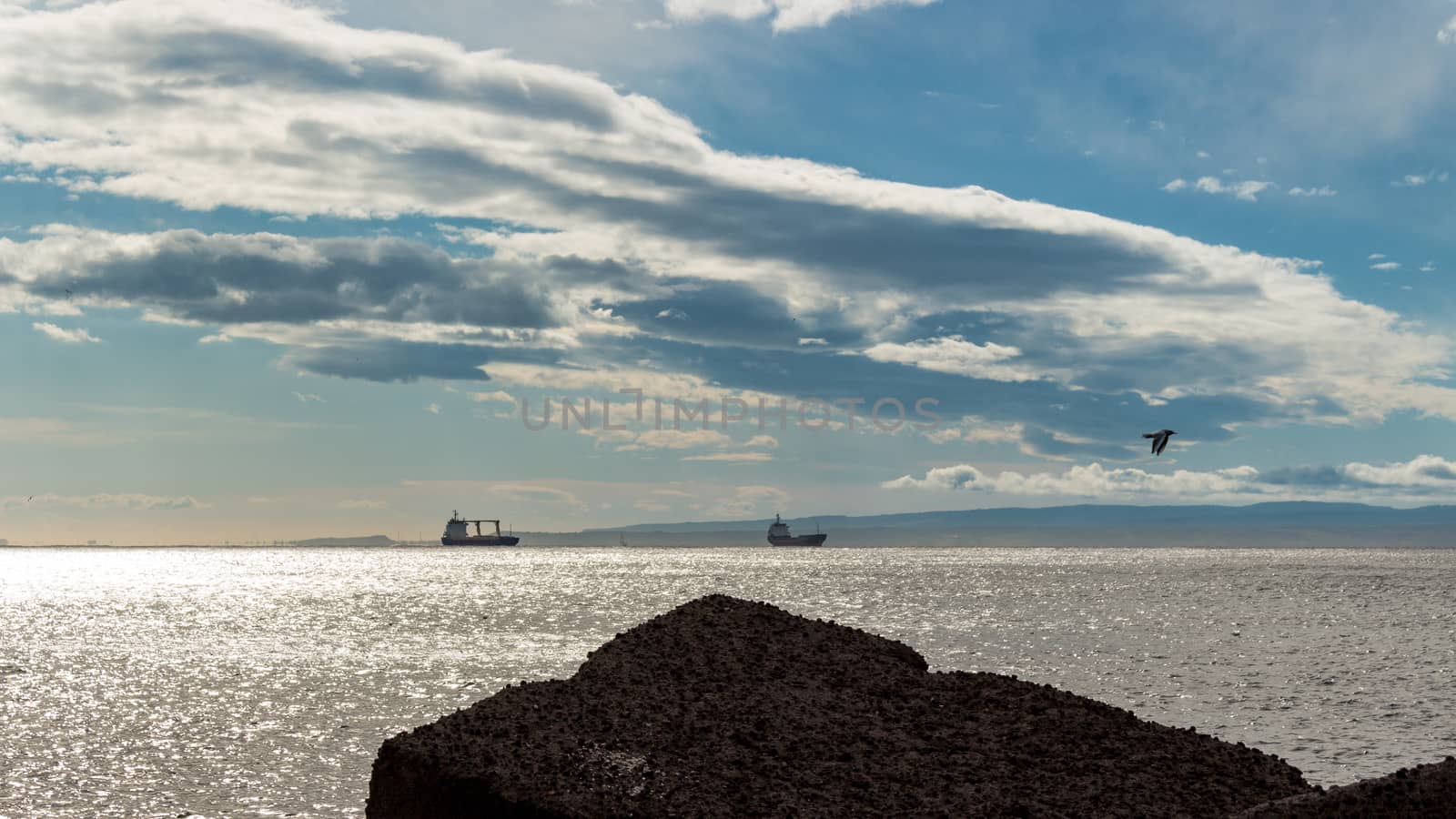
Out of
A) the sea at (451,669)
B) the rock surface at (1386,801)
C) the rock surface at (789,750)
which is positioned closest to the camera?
the rock surface at (1386,801)

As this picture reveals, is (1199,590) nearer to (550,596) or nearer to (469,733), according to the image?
(550,596)

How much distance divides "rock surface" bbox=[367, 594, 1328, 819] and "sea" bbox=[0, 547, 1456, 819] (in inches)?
196

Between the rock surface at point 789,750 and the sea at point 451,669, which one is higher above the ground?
the rock surface at point 789,750

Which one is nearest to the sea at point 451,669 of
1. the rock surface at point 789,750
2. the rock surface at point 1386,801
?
Answer: the rock surface at point 789,750

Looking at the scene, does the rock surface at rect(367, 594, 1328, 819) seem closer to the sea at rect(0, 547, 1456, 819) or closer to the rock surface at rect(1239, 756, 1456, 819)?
the rock surface at rect(1239, 756, 1456, 819)

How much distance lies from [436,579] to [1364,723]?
114465 mm

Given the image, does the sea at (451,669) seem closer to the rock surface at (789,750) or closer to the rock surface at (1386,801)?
the rock surface at (789,750)

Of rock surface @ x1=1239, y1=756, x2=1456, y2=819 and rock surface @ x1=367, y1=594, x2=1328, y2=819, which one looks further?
rock surface @ x1=367, y1=594, x2=1328, y2=819

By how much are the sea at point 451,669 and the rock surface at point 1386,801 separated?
8.73m

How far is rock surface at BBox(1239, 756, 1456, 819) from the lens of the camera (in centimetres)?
890

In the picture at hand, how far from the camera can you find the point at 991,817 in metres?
10.3

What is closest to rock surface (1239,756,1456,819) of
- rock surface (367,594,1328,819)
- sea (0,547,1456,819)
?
rock surface (367,594,1328,819)

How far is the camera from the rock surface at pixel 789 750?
409 inches

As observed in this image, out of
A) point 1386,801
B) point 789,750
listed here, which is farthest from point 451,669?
point 1386,801
